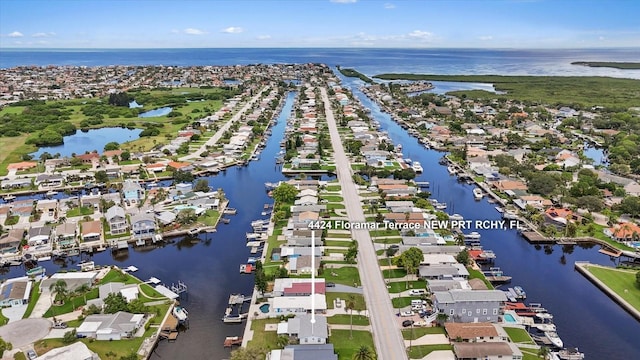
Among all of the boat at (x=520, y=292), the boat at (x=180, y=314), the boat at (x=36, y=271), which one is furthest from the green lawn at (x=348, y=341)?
the boat at (x=36, y=271)

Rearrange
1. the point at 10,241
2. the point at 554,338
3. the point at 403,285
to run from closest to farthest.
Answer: the point at 554,338, the point at 403,285, the point at 10,241

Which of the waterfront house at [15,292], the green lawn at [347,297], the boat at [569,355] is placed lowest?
the boat at [569,355]

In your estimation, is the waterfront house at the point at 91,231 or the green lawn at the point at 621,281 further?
the waterfront house at the point at 91,231

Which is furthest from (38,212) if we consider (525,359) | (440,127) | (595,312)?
(440,127)

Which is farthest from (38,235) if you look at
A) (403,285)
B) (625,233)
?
(625,233)

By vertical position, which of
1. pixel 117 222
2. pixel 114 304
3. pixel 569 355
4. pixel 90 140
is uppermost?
pixel 90 140

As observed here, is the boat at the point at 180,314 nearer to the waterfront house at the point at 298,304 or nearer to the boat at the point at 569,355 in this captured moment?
the waterfront house at the point at 298,304

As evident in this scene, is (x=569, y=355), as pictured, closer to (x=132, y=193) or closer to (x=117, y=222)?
(x=117, y=222)
